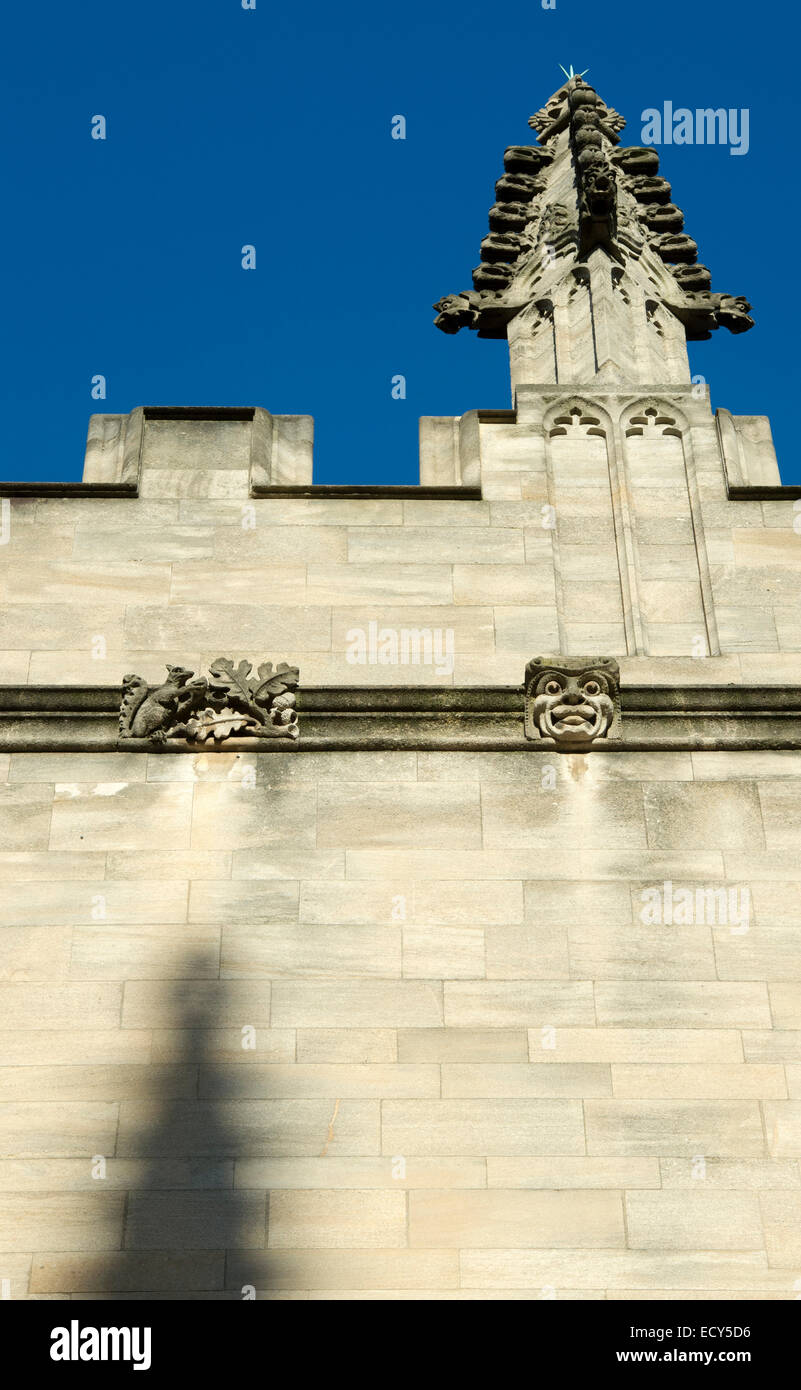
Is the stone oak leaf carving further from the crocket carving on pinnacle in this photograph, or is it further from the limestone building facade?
the crocket carving on pinnacle

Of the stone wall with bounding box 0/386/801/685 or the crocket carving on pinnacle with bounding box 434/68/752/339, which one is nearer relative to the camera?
the stone wall with bounding box 0/386/801/685

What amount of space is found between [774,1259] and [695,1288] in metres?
0.43

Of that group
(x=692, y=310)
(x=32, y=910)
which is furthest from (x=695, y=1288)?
(x=692, y=310)

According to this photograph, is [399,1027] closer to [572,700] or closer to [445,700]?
[445,700]

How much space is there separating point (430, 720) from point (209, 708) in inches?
50.9

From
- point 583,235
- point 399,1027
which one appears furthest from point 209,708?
point 583,235

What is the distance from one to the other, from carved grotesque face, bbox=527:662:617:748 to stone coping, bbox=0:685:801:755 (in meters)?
0.08

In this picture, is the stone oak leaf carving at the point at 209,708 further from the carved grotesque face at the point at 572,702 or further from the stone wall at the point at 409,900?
the carved grotesque face at the point at 572,702

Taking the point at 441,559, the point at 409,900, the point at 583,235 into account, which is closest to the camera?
the point at 409,900

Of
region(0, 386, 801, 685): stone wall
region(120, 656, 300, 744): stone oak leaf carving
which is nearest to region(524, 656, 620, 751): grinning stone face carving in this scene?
region(0, 386, 801, 685): stone wall

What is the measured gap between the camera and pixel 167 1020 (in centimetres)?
1101

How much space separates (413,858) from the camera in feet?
38.2

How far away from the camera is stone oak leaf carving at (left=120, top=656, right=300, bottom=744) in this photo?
1214 cm

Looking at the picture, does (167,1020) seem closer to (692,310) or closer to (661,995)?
(661,995)
